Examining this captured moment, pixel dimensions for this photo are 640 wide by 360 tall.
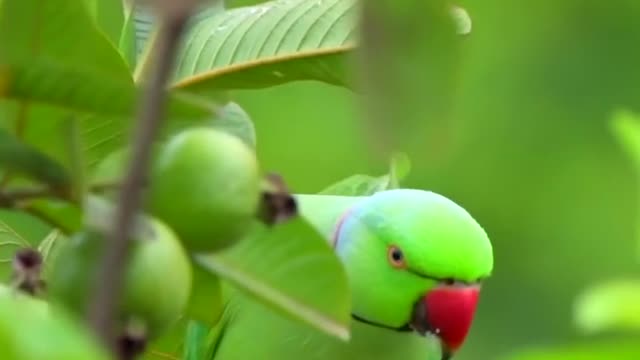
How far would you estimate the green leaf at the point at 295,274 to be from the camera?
0.54 meters

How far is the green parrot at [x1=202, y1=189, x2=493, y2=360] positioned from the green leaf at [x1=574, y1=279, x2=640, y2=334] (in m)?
0.79

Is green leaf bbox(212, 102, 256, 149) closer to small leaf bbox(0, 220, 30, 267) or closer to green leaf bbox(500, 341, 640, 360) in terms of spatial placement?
small leaf bbox(0, 220, 30, 267)

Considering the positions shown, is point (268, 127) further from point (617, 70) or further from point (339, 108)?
point (617, 70)

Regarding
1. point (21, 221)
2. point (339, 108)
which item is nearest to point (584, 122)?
point (339, 108)

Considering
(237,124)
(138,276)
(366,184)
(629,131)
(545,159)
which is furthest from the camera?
(545,159)

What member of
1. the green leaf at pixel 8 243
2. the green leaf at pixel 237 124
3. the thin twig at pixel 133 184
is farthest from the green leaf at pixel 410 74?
the green leaf at pixel 8 243

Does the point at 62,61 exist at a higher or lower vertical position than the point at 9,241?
higher

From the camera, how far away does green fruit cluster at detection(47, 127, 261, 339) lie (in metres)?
0.42

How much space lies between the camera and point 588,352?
348 millimetres

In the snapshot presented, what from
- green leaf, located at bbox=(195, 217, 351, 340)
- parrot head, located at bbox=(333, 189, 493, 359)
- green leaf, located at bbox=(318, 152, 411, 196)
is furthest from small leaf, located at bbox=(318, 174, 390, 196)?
green leaf, located at bbox=(195, 217, 351, 340)

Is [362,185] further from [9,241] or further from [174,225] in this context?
[174,225]

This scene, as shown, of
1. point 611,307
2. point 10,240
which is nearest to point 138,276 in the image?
point 611,307

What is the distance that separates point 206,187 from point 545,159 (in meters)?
5.14

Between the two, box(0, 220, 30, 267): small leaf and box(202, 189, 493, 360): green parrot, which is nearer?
box(0, 220, 30, 267): small leaf
